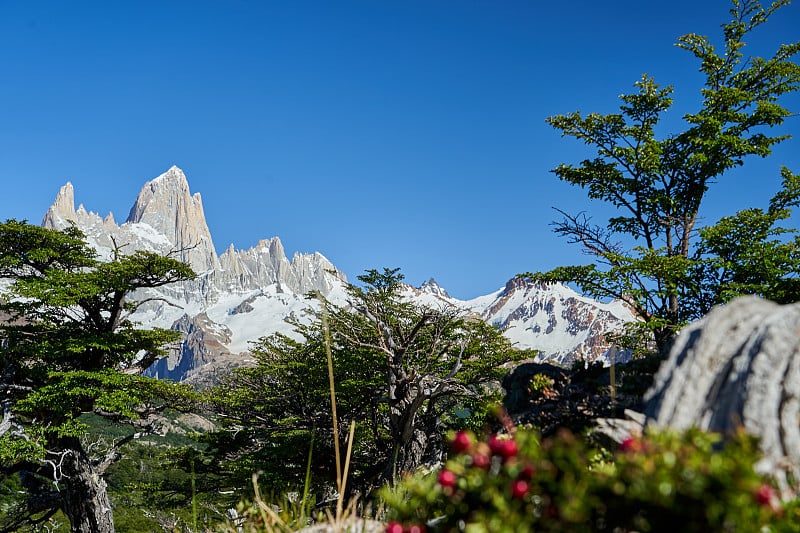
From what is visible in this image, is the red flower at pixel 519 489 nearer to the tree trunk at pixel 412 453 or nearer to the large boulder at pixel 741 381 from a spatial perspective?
the large boulder at pixel 741 381

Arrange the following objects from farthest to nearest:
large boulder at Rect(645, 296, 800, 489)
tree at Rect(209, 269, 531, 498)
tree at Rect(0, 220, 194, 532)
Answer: tree at Rect(209, 269, 531, 498), tree at Rect(0, 220, 194, 532), large boulder at Rect(645, 296, 800, 489)

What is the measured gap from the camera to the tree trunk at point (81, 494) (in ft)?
54.9

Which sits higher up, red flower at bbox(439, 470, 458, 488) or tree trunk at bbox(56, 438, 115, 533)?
red flower at bbox(439, 470, 458, 488)

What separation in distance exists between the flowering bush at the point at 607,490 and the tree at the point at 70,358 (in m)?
16.3

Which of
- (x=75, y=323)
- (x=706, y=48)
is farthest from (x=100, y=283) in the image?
(x=706, y=48)

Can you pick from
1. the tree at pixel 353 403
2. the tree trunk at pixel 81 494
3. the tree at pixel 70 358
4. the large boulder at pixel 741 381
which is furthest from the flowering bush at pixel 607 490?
the tree trunk at pixel 81 494

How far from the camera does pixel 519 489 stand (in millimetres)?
2000

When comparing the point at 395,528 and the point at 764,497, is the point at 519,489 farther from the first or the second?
the point at 764,497

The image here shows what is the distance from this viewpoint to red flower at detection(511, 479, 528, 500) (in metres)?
2.00

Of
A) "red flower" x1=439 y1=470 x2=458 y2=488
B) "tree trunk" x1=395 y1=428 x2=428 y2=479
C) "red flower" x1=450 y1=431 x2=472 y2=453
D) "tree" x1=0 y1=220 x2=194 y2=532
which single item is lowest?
"tree trunk" x1=395 y1=428 x2=428 y2=479

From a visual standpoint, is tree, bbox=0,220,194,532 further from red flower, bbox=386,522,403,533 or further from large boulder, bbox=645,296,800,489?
large boulder, bbox=645,296,800,489

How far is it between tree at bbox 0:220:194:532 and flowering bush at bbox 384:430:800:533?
642 inches

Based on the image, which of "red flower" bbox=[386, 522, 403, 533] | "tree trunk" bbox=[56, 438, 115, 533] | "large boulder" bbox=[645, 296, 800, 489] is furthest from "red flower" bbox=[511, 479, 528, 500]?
"tree trunk" bbox=[56, 438, 115, 533]

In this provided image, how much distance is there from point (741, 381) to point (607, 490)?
1295mm
